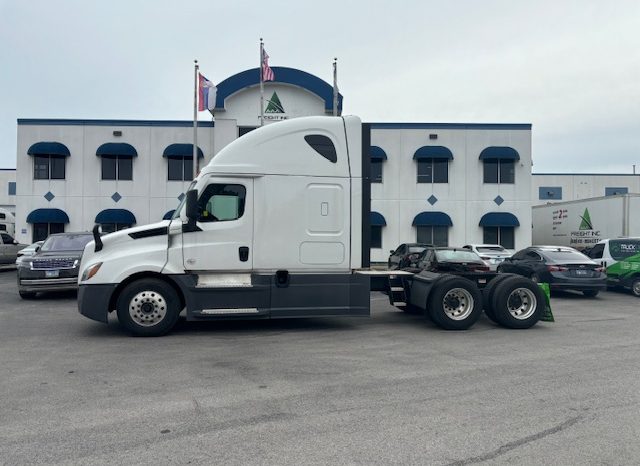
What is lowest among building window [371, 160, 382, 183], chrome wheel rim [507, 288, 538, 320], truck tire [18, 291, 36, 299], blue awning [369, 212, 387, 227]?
truck tire [18, 291, 36, 299]

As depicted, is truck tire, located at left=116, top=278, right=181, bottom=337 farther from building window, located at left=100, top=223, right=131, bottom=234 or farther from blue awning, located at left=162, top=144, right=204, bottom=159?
building window, located at left=100, top=223, right=131, bottom=234

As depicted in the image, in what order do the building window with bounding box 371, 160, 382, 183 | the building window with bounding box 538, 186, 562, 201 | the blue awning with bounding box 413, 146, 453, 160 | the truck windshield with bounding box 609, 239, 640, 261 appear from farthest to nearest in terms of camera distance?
the building window with bounding box 538, 186, 562, 201 < the building window with bounding box 371, 160, 382, 183 < the blue awning with bounding box 413, 146, 453, 160 < the truck windshield with bounding box 609, 239, 640, 261

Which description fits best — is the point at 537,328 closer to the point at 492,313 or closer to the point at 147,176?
the point at 492,313

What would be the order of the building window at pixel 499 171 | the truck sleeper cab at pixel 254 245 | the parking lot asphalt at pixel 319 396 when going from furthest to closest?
1. the building window at pixel 499 171
2. the truck sleeper cab at pixel 254 245
3. the parking lot asphalt at pixel 319 396

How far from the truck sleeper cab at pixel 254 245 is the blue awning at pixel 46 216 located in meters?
18.6

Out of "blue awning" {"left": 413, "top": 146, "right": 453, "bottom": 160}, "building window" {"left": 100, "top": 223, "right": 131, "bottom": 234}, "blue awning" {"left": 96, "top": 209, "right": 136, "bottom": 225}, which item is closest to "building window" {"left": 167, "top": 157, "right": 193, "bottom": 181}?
"blue awning" {"left": 96, "top": 209, "right": 136, "bottom": 225}

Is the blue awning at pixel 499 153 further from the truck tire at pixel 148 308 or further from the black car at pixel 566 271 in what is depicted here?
the truck tire at pixel 148 308

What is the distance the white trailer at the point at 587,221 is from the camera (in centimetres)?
2020

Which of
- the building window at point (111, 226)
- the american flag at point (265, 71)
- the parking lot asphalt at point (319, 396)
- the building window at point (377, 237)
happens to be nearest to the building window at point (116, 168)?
the building window at point (111, 226)

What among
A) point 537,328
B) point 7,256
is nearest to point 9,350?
point 537,328

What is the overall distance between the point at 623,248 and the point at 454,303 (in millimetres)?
9336

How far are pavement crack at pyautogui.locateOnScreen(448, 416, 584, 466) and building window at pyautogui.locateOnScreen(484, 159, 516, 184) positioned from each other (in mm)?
23376

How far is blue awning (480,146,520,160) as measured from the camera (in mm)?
25938

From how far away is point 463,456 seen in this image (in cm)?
384
